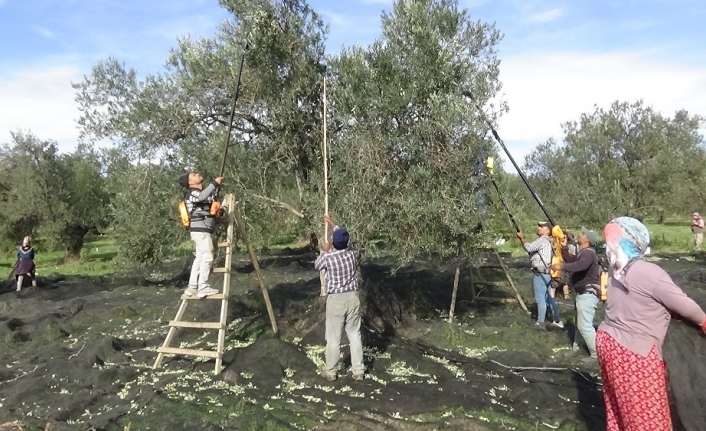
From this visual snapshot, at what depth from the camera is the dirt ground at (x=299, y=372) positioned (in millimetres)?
6750

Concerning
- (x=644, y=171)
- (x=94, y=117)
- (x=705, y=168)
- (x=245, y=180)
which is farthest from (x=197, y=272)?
(x=705, y=168)

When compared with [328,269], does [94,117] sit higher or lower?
higher

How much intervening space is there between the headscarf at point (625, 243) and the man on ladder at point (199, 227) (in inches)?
235

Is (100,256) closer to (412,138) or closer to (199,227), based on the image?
(199,227)

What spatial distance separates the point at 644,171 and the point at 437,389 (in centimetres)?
2013

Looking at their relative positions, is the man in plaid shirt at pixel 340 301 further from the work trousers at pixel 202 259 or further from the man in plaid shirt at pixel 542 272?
the man in plaid shirt at pixel 542 272

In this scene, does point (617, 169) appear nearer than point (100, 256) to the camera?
Yes

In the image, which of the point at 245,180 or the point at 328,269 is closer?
the point at 328,269

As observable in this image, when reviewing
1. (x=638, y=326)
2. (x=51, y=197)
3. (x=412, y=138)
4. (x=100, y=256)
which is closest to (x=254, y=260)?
(x=412, y=138)

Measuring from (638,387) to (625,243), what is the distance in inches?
40.3

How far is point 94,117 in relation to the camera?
1326cm

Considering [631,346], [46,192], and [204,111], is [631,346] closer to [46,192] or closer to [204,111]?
[204,111]

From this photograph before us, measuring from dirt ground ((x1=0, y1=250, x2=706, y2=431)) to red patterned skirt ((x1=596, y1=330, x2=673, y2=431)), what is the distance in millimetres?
2290

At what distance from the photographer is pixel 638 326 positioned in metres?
4.15
